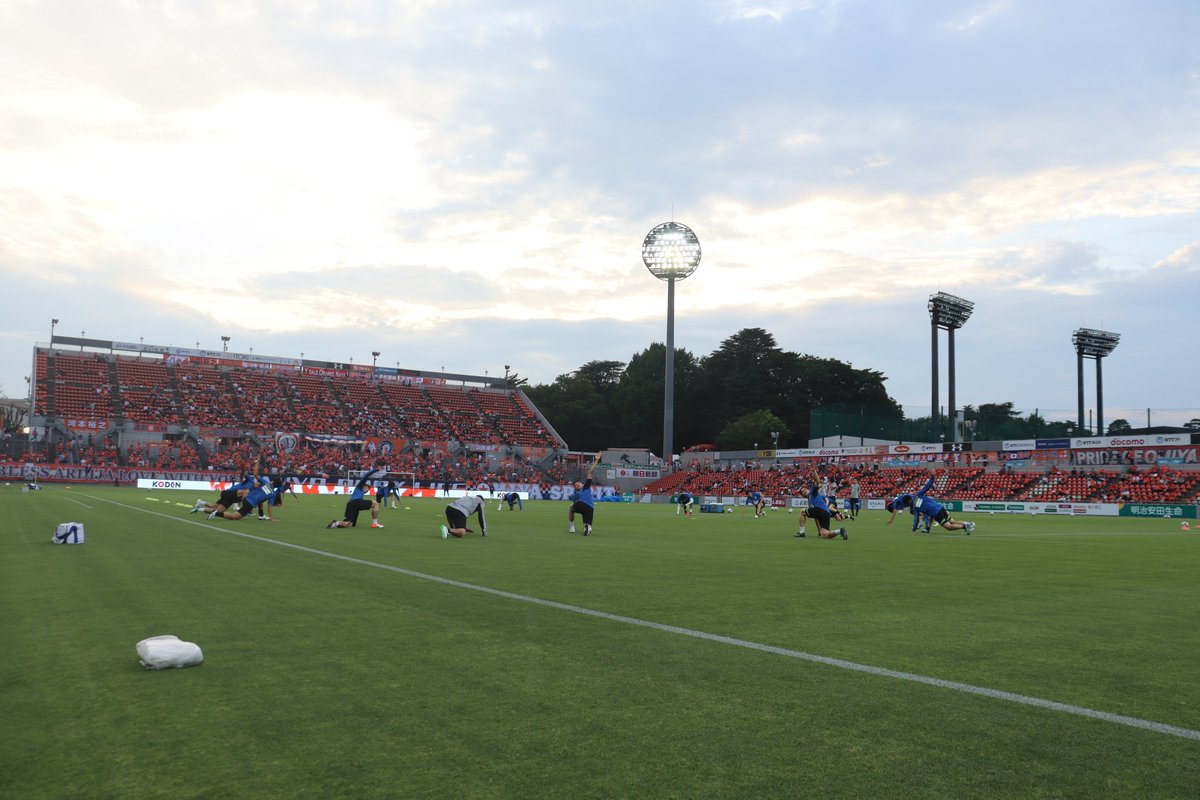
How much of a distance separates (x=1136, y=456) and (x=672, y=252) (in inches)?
1539

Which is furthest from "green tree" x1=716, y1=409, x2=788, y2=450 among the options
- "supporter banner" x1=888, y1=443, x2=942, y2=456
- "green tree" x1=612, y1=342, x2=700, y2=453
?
"supporter banner" x1=888, y1=443, x2=942, y2=456

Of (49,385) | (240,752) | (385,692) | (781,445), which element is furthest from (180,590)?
(781,445)

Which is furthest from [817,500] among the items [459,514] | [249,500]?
[249,500]

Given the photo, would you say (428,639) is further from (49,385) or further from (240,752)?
(49,385)

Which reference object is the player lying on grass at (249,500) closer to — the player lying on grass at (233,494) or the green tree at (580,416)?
the player lying on grass at (233,494)

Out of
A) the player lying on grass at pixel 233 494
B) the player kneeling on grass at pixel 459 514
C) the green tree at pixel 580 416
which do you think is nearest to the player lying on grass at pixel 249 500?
the player lying on grass at pixel 233 494

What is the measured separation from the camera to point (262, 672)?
5562 millimetres

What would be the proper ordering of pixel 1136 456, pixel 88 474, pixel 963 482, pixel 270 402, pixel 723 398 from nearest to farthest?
1. pixel 1136 456
2. pixel 963 482
3. pixel 88 474
4. pixel 270 402
5. pixel 723 398

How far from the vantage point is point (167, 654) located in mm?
5574

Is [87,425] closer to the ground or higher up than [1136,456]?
higher up

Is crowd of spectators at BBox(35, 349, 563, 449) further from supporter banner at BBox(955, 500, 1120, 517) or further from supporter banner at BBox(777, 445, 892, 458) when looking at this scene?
supporter banner at BBox(955, 500, 1120, 517)

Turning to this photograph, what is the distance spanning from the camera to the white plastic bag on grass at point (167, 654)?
5527mm

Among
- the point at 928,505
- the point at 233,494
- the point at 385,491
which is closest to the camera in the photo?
the point at 233,494

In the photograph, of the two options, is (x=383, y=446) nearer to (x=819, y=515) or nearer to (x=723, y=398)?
(x=723, y=398)
